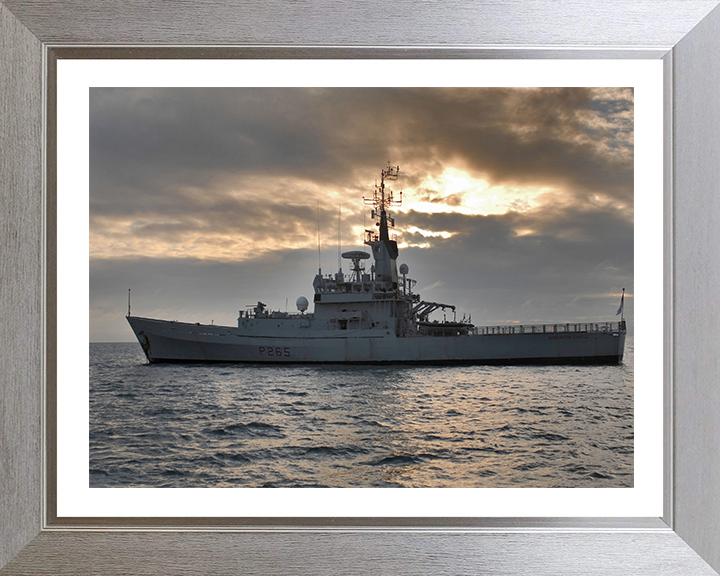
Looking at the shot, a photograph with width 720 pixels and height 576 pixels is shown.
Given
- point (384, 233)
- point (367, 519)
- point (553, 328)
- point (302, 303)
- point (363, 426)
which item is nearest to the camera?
point (367, 519)

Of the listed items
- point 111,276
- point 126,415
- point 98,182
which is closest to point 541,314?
point 111,276

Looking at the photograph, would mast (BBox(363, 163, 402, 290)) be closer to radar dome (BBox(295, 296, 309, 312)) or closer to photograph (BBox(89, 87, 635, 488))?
photograph (BBox(89, 87, 635, 488))

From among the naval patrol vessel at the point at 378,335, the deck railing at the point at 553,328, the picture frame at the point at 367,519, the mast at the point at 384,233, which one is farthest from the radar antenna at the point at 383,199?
the picture frame at the point at 367,519

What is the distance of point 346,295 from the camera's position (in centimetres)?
674

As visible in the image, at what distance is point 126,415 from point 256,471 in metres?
4.81

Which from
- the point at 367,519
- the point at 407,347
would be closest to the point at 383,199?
the point at 407,347

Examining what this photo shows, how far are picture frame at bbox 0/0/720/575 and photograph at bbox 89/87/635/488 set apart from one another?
9.8 inches

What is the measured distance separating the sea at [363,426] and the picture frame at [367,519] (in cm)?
25

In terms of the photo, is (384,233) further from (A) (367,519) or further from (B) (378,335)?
(A) (367,519)

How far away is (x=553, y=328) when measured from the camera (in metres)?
5.91

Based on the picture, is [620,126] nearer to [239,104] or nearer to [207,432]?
[239,104]

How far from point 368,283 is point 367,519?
5.50 m

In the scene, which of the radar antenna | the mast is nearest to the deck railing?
the mast

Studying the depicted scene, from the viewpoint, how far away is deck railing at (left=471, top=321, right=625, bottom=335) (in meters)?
5.09
